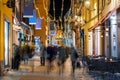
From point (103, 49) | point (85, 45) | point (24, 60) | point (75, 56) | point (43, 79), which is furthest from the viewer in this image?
point (85, 45)

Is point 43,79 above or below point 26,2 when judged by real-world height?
below

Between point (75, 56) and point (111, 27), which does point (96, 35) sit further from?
point (75, 56)

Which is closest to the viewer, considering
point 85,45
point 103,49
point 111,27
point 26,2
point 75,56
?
point 75,56

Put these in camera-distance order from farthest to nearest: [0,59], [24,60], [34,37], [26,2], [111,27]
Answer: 1. [34,37]
2. [24,60]
3. [26,2]
4. [111,27]
5. [0,59]

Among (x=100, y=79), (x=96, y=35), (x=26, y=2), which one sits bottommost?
(x=100, y=79)

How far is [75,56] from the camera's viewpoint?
2269 centimetres

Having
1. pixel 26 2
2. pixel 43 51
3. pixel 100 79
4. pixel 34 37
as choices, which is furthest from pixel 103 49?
pixel 34 37

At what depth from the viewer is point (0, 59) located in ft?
68.2

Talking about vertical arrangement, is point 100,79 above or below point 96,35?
below

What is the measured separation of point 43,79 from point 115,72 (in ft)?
16.9

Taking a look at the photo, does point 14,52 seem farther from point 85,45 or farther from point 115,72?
point 85,45

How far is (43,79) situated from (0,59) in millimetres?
3250

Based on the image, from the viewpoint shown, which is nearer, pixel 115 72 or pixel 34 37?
pixel 115 72

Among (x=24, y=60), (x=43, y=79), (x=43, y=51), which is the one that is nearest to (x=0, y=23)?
(x=43, y=79)
